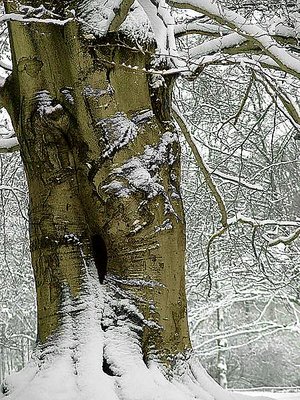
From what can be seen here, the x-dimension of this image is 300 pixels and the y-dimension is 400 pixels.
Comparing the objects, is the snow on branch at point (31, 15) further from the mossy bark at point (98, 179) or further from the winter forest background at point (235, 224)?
the winter forest background at point (235, 224)

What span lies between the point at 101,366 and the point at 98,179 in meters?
0.88

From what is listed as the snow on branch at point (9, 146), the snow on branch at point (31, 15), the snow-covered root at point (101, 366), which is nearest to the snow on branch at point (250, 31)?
the snow on branch at point (31, 15)

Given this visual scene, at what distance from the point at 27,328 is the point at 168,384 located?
1764 centimetres

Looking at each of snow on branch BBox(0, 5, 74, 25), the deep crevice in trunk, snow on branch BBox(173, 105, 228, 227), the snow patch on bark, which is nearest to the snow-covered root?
the deep crevice in trunk

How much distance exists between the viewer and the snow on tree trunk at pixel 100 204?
2756 mm

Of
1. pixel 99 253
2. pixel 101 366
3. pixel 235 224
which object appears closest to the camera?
pixel 101 366

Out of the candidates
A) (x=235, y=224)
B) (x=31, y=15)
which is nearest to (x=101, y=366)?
(x=31, y=15)

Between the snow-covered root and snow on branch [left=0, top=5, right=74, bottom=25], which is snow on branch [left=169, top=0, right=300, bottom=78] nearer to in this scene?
snow on branch [left=0, top=5, right=74, bottom=25]

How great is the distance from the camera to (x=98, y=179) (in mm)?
2873

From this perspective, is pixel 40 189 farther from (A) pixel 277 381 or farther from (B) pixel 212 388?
(A) pixel 277 381

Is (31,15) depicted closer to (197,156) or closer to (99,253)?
(99,253)

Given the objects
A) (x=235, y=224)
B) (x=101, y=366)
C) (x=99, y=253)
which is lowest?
(x=101, y=366)

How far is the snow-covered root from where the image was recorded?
243cm

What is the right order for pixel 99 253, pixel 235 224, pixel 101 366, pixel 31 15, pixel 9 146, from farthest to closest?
pixel 235 224
pixel 9 146
pixel 99 253
pixel 31 15
pixel 101 366
